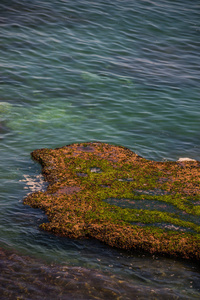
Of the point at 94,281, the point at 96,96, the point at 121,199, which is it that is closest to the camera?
the point at 94,281

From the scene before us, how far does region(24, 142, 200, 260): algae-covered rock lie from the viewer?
368 inches

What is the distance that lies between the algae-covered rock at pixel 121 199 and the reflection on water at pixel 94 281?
555 millimetres

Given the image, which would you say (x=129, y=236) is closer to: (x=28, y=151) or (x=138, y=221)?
(x=138, y=221)

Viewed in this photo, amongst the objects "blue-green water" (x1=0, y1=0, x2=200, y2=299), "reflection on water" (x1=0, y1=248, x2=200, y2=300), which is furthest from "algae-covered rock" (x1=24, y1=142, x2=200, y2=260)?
"reflection on water" (x1=0, y1=248, x2=200, y2=300)

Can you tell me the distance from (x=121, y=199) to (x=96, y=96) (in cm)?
823

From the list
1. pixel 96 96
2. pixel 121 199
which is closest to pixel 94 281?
pixel 121 199

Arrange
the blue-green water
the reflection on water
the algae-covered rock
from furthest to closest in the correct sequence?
the algae-covered rock, the blue-green water, the reflection on water

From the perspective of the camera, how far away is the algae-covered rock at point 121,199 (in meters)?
9.34

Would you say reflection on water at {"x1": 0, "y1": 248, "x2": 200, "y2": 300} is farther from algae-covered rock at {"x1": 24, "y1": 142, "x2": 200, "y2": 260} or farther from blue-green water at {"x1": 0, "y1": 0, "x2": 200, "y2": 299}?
algae-covered rock at {"x1": 24, "y1": 142, "x2": 200, "y2": 260}

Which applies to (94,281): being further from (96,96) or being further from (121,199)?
(96,96)

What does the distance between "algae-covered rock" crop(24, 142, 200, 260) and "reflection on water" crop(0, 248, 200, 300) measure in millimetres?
555

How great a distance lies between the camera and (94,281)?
8.39 metres

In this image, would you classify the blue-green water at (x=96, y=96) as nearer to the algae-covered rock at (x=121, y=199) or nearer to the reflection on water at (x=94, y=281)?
the reflection on water at (x=94, y=281)

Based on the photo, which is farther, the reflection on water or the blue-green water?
the blue-green water
